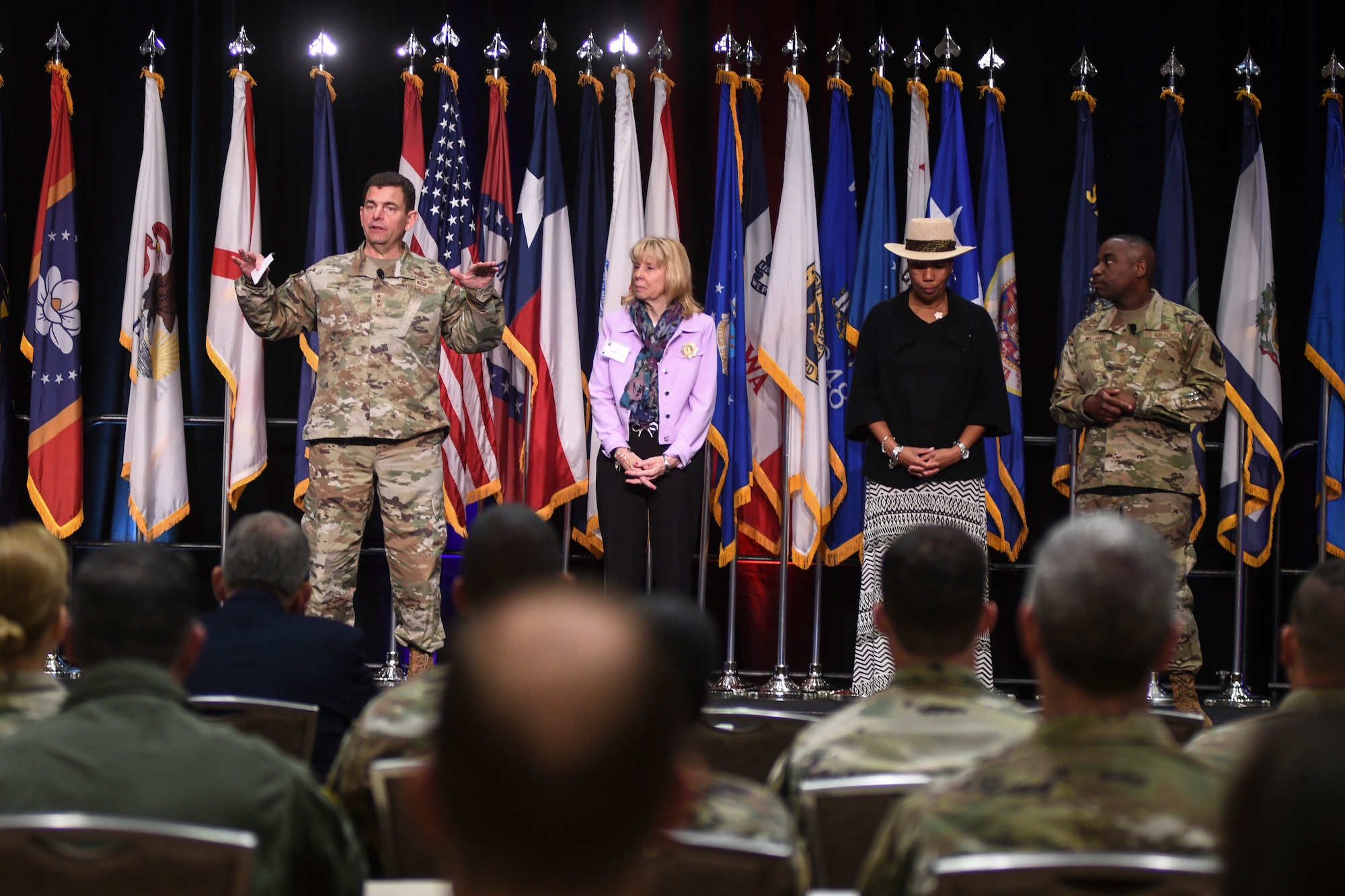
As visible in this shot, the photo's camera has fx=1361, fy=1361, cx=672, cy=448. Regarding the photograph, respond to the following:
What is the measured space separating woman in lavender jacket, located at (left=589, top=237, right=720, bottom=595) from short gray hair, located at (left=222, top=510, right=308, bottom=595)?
2425mm

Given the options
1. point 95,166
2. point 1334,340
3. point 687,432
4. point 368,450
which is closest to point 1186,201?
point 1334,340

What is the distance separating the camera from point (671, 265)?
17.3 ft

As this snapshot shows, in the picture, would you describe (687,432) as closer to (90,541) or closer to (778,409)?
(778,409)

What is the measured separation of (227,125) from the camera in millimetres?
6414

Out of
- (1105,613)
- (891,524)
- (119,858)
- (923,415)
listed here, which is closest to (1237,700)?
(891,524)

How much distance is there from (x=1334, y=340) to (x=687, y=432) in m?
2.90

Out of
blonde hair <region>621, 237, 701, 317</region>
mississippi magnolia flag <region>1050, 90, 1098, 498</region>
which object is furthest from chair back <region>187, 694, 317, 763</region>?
mississippi magnolia flag <region>1050, 90, 1098, 498</region>

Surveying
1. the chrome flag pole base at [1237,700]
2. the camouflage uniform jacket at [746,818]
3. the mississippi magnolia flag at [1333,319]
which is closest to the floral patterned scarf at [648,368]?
the chrome flag pole base at [1237,700]

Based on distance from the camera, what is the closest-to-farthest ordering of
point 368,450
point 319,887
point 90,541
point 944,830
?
point 944,830, point 319,887, point 368,450, point 90,541

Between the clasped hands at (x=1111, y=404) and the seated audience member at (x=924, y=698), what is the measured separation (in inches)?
115

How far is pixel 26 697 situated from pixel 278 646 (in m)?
0.57

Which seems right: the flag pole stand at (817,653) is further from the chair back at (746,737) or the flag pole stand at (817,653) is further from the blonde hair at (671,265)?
the chair back at (746,737)

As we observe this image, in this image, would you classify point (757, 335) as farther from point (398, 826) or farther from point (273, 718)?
point (398, 826)

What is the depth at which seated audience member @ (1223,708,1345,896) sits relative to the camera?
777mm
